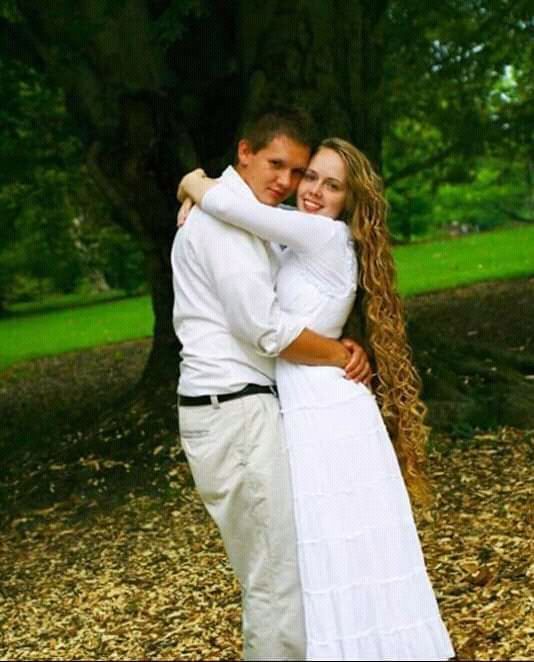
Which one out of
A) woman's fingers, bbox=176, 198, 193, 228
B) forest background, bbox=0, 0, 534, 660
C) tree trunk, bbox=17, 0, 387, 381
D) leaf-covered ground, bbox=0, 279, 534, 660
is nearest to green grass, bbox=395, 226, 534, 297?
forest background, bbox=0, 0, 534, 660

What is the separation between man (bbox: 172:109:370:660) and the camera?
3428mm

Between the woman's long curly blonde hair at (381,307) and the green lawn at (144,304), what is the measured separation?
1590cm

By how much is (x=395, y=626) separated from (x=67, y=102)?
6.33 meters

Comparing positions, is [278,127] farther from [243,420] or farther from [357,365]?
[243,420]

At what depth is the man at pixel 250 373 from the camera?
3.43 m

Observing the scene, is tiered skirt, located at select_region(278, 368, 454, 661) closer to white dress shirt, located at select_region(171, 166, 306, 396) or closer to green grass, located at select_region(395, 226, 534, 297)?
white dress shirt, located at select_region(171, 166, 306, 396)

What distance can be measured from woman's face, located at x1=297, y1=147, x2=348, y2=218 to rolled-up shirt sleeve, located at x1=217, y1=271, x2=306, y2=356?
338 mm

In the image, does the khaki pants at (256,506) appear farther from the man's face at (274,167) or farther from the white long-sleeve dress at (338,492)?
the man's face at (274,167)

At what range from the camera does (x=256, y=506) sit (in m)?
3.47

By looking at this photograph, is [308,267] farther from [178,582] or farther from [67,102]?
[67,102]

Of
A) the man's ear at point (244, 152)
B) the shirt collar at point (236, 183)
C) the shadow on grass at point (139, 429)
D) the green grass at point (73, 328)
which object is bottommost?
the green grass at point (73, 328)

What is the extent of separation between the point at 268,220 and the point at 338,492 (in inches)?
33.0

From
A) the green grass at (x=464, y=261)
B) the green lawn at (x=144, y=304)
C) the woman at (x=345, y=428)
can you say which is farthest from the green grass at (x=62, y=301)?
the woman at (x=345, y=428)

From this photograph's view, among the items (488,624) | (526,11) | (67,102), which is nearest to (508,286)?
(526,11)
